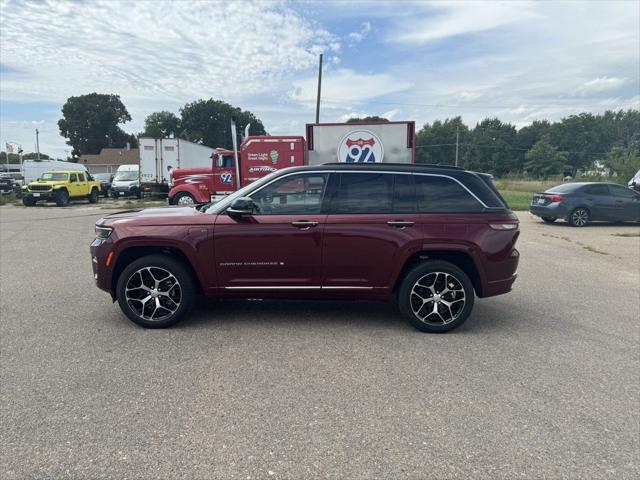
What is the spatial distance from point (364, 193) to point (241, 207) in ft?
4.31

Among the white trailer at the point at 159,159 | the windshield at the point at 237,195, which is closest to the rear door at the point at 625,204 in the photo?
the windshield at the point at 237,195

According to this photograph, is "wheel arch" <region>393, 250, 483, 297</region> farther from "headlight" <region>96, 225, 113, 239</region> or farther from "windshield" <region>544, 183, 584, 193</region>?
"windshield" <region>544, 183, 584, 193</region>

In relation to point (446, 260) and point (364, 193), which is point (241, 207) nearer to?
point (364, 193)

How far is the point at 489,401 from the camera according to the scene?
339cm

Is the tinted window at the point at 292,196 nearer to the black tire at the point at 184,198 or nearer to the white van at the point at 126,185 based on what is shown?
the black tire at the point at 184,198

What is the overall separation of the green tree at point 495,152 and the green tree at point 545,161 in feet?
32.9

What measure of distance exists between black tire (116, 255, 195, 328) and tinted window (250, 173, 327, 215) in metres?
1.06

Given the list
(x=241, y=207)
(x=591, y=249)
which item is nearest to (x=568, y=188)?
(x=591, y=249)

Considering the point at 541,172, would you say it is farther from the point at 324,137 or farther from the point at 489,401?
the point at 489,401

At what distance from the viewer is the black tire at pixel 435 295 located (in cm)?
478

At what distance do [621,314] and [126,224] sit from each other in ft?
19.5

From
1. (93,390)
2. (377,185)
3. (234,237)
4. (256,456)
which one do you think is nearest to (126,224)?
(234,237)

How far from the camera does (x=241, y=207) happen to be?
4.66 m

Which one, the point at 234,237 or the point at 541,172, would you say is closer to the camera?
the point at 234,237
